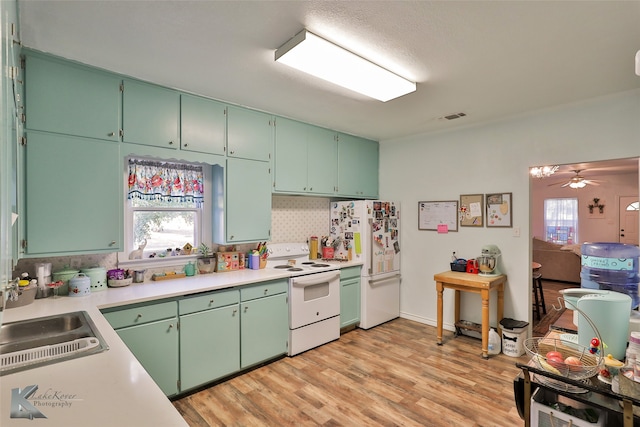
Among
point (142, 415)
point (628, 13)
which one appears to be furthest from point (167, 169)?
point (628, 13)

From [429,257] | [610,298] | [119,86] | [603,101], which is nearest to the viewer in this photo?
[610,298]

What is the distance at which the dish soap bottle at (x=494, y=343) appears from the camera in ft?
11.1

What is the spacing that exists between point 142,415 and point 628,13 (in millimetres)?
2806

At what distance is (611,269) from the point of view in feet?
8.93

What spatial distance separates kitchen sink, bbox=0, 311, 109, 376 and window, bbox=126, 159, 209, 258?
3.47ft

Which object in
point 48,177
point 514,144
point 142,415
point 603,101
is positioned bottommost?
point 142,415

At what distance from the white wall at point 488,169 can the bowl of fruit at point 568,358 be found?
7.17ft

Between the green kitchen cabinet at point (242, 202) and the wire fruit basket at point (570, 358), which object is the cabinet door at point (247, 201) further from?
the wire fruit basket at point (570, 358)

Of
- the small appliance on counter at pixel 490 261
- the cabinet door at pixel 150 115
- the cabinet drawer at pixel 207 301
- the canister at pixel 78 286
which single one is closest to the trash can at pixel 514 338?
the small appliance on counter at pixel 490 261

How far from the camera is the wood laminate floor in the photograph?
92.0 inches

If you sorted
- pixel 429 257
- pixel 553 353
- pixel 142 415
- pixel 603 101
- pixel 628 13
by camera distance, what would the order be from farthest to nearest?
pixel 429 257 → pixel 603 101 → pixel 628 13 → pixel 553 353 → pixel 142 415

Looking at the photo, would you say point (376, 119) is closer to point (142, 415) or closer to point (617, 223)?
point (142, 415)

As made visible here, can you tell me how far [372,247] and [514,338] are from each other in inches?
67.9

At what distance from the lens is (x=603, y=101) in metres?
3.01
